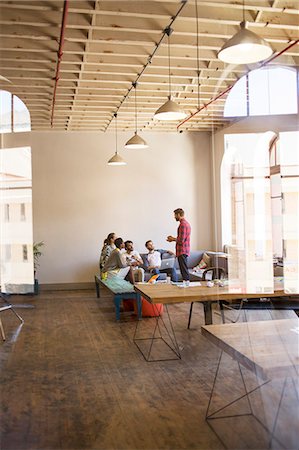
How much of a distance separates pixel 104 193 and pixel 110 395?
6.90 m

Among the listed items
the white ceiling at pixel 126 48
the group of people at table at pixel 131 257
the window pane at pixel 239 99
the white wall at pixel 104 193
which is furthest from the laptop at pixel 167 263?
the window pane at pixel 239 99

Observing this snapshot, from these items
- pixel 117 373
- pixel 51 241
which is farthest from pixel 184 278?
pixel 51 241

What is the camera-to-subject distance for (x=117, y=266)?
7.47 metres

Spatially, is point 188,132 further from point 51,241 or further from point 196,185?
point 51,241

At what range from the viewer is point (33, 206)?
988 cm

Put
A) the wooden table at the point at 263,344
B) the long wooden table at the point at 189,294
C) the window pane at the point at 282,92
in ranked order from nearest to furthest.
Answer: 1. the wooden table at the point at 263,344
2. the window pane at the point at 282,92
3. the long wooden table at the point at 189,294

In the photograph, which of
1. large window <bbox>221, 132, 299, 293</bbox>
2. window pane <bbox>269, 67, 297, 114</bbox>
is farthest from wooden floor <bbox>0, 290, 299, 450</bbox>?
window pane <bbox>269, 67, 297, 114</bbox>

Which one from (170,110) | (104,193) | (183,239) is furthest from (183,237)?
(104,193)

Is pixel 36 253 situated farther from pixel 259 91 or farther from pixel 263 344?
pixel 263 344

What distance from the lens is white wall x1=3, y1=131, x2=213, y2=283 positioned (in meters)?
10.0

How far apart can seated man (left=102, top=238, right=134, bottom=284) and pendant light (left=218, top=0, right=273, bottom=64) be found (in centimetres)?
444

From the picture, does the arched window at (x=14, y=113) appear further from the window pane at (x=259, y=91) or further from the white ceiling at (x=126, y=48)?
the window pane at (x=259, y=91)

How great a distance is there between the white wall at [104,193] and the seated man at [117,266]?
2.66 metres

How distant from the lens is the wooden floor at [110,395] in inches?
115
